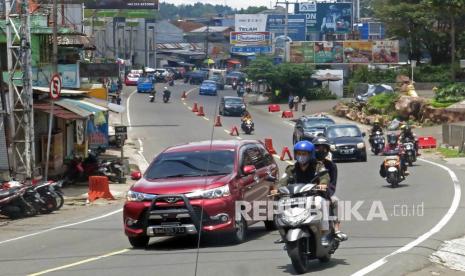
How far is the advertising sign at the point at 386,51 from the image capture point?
8681 centimetres

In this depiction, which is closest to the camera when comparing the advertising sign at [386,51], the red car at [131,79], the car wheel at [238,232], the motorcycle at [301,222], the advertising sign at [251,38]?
the motorcycle at [301,222]

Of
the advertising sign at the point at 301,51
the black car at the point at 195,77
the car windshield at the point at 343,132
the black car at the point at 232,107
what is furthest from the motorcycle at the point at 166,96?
the car windshield at the point at 343,132

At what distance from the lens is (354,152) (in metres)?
34.2

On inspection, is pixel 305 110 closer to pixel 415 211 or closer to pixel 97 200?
pixel 97 200

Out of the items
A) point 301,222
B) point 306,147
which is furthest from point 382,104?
point 301,222

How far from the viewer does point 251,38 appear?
99125mm

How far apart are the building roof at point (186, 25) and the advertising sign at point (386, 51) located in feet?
175

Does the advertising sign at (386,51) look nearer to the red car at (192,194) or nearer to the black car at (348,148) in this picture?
the black car at (348,148)

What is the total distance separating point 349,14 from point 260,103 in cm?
3098

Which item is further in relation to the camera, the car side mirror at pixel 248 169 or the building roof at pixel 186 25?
the building roof at pixel 186 25

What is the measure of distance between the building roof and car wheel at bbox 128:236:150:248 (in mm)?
122873

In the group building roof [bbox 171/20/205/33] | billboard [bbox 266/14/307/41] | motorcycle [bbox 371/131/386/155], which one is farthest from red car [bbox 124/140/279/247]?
building roof [bbox 171/20/205/33]

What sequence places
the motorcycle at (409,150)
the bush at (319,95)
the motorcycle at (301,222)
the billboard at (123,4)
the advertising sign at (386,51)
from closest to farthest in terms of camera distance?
1. the motorcycle at (301,222)
2. the motorcycle at (409,150)
3. the billboard at (123,4)
4. the bush at (319,95)
5. the advertising sign at (386,51)

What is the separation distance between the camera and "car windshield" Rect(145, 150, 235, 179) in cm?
1394
